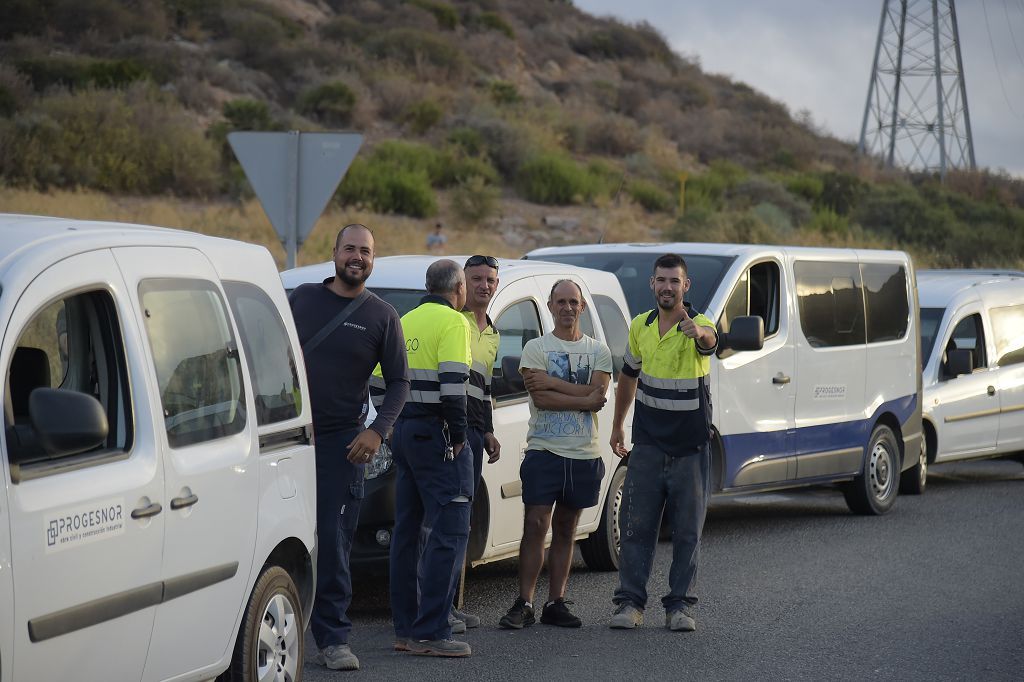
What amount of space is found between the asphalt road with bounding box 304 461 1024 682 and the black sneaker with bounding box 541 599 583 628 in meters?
0.08

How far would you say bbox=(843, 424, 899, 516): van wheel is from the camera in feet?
42.1

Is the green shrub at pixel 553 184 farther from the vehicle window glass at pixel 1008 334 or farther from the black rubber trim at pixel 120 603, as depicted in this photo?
the black rubber trim at pixel 120 603

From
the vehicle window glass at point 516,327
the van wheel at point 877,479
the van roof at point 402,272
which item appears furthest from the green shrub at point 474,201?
the vehicle window glass at point 516,327

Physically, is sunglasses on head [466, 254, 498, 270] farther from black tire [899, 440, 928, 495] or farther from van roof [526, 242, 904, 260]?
black tire [899, 440, 928, 495]

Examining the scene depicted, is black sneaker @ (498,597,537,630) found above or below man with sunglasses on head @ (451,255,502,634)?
below

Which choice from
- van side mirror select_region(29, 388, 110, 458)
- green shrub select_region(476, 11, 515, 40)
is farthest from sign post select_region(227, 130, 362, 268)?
green shrub select_region(476, 11, 515, 40)

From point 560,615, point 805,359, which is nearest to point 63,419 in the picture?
point 560,615

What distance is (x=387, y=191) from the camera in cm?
3725

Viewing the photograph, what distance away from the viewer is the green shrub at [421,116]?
47906mm

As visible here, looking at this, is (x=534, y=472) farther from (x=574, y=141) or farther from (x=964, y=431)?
(x=574, y=141)

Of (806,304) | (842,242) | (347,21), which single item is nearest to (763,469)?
(806,304)

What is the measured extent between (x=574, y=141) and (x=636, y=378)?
43.5 metres

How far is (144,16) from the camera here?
52.4m

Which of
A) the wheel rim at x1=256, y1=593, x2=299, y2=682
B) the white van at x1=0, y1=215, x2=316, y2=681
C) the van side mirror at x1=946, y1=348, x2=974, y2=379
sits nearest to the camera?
the white van at x1=0, y1=215, x2=316, y2=681
